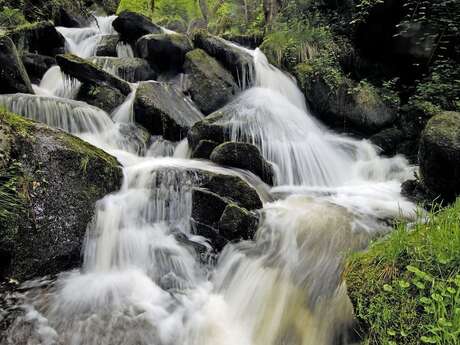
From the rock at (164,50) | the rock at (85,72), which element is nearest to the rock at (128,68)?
the rock at (164,50)

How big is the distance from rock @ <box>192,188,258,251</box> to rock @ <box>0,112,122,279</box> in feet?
4.17

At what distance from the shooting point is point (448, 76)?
7.52 m

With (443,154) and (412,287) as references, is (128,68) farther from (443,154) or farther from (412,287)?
(412,287)

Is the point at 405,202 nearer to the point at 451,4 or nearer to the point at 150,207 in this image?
the point at 150,207

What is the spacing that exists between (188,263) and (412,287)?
97.8 inches

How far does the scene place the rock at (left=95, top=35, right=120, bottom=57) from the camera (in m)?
10.7

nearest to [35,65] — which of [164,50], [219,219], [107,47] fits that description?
[107,47]

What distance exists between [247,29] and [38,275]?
45.2 feet

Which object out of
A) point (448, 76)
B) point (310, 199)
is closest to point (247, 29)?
point (448, 76)

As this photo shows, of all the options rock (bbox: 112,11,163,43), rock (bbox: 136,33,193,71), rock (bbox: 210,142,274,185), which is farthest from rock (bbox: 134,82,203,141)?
rock (bbox: 112,11,163,43)

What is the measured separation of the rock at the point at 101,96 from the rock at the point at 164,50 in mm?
2678

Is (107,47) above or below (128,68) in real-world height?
above

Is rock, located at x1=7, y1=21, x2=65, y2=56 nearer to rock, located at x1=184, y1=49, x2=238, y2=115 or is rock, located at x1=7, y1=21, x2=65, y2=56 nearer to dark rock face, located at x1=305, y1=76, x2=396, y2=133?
rock, located at x1=184, y1=49, x2=238, y2=115

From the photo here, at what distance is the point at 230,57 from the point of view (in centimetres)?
967
